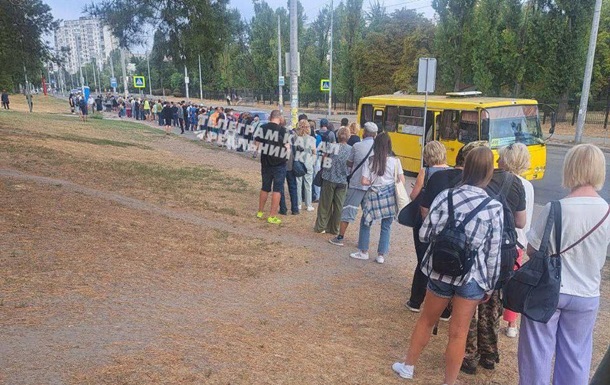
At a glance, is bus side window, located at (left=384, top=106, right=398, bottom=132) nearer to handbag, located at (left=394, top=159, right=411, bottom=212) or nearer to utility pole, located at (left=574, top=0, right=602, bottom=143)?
handbag, located at (left=394, top=159, right=411, bottom=212)

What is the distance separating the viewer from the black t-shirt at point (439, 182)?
155 inches

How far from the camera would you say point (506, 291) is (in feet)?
10.2

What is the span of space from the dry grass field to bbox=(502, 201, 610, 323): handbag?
1.08 m

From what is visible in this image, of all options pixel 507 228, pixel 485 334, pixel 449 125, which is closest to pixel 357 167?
pixel 485 334

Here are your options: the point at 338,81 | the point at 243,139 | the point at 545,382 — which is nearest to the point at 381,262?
the point at 545,382

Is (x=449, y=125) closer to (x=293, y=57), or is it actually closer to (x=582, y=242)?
(x=293, y=57)

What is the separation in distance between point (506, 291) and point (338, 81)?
49.5 meters

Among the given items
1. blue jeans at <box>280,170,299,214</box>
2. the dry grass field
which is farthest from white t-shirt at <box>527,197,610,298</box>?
blue jeans at <box>280,170,299,214</box>

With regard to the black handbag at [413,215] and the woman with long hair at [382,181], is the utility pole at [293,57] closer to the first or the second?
the woman with long hair at [382,181]

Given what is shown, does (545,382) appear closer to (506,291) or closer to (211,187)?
(506,291)

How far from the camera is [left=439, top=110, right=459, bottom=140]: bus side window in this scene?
1300 centimetres

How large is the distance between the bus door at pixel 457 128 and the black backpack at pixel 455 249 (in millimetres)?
10003

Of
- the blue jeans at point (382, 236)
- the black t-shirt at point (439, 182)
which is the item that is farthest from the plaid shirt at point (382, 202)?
the black t-shirt at point (439, 182)

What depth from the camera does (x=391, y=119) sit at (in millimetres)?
15391
